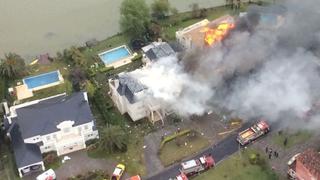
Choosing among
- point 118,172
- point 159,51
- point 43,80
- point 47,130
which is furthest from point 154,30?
point 118,172

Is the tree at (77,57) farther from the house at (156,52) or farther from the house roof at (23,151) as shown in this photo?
the house roof at (23,151)

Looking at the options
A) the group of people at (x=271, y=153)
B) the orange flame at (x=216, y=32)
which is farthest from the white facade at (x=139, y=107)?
the group of people at (x=271, y=153)

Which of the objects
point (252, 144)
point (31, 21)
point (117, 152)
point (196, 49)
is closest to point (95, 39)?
point (31, 21)

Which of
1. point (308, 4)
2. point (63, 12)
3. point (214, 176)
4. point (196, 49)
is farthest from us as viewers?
point (63, 12)

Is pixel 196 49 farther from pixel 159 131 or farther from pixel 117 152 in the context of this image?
pixel 117 152

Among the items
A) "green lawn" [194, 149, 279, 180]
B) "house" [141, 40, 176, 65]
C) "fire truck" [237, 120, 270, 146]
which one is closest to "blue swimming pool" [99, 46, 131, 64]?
"house" [141, 40, 176, 65]
